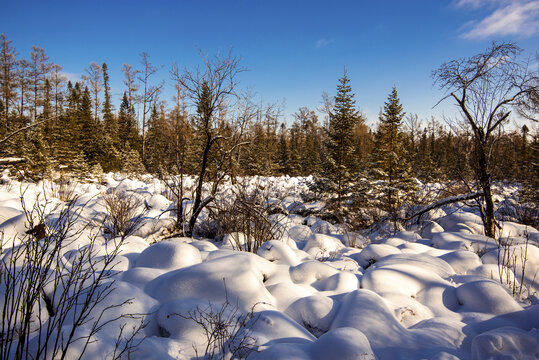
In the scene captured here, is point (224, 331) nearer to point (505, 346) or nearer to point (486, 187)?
point (505, 346)

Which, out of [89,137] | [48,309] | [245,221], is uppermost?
[89,137]

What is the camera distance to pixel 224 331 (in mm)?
1813

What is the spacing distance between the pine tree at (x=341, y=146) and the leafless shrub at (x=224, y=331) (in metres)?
8.02

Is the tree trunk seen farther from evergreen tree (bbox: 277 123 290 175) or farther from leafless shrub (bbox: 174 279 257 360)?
evergreen tree (bbox: 277 123 290 175)

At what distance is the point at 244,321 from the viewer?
209 cm

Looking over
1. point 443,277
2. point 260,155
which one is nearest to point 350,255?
point 443,277

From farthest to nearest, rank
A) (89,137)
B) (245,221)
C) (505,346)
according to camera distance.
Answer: (89,137)
(245,221)
(505,346)

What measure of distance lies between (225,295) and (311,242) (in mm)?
2777

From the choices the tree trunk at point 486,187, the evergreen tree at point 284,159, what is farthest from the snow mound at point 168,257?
the evergreen tree at point 284,159

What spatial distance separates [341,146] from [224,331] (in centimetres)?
908

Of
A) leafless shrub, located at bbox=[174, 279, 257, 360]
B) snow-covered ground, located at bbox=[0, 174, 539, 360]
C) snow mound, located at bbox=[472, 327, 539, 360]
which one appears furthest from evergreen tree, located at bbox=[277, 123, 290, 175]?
snow mound, located at bbox=[472, 327, 539, 360]

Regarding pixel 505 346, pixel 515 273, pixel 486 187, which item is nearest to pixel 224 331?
Answer: pixel 505 346

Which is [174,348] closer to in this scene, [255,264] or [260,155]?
[255,264]

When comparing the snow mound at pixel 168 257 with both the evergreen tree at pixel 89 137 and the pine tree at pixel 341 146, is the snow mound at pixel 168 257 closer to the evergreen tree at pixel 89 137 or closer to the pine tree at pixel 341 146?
the pine tree at pixel 341 146
